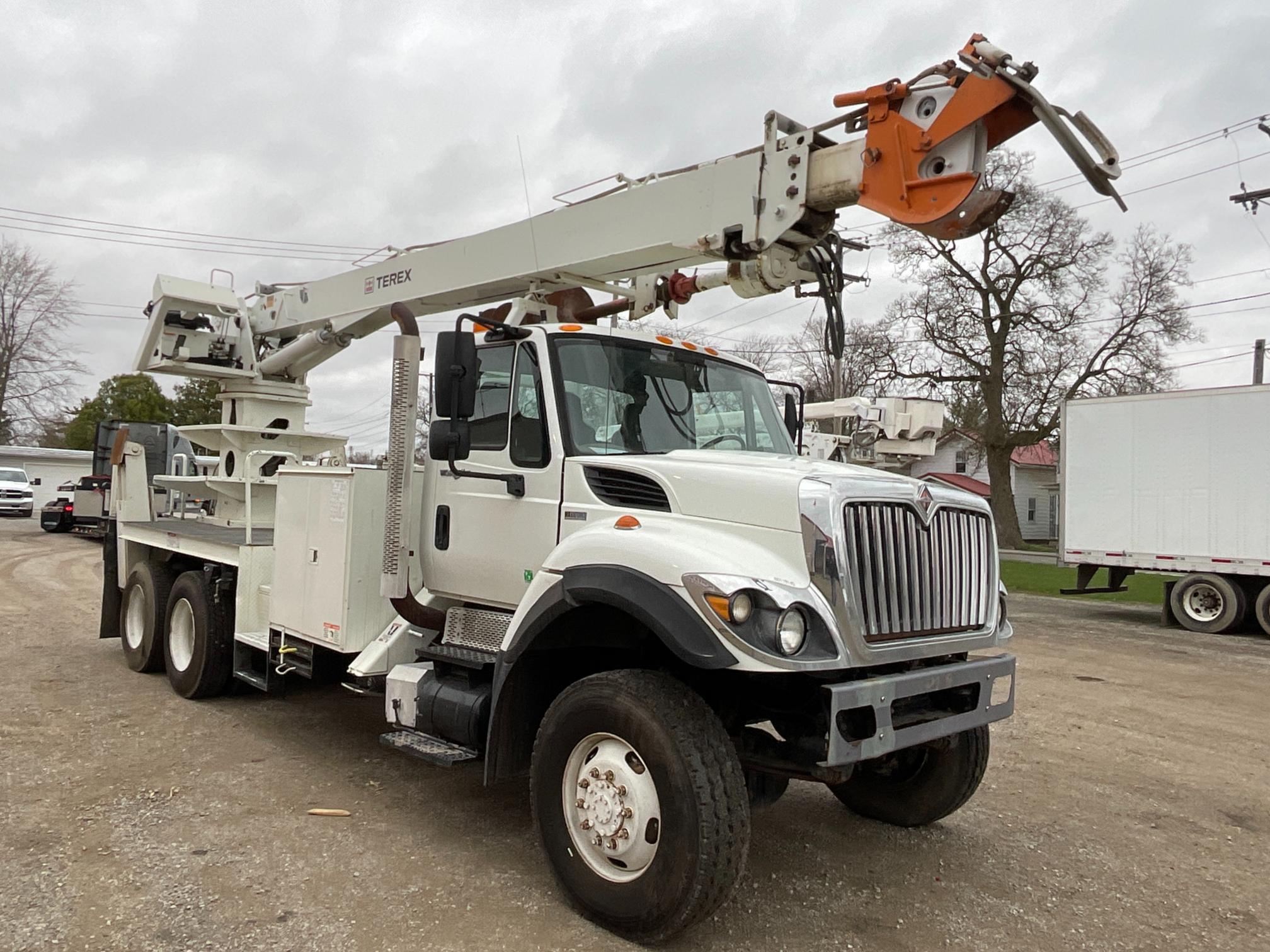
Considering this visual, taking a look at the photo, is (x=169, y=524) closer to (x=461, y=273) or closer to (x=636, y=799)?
(x=461, y=273)

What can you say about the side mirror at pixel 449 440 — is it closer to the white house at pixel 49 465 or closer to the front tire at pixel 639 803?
the front tire at pixel 639 803

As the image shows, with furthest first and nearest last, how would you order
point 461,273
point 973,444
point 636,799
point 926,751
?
point 973,444, point 461,273, point 926,751, point 636,799

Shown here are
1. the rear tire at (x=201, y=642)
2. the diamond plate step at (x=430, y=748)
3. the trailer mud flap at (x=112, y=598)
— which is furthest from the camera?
the trailer mud flap at (x=112, y=598)

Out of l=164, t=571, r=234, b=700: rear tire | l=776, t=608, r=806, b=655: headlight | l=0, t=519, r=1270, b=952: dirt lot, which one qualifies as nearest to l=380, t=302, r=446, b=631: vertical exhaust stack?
l=0, t=519, r=1270, b=952: dirt lot

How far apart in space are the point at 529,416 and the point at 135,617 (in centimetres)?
570

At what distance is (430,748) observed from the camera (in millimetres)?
4500

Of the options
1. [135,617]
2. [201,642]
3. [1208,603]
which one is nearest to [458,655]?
[201,642]

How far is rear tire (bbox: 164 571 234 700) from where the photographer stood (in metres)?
6.90

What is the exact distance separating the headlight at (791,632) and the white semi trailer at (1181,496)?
12.0 m

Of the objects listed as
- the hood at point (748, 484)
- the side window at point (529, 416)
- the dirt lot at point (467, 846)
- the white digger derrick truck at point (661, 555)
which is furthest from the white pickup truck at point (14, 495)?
the hood at point (748, 484)

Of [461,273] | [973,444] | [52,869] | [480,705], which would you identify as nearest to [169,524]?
[461,273]

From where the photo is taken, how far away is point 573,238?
5.95 m

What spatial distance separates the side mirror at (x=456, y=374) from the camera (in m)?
4.23

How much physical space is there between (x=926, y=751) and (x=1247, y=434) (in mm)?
10632
